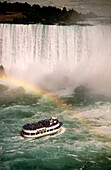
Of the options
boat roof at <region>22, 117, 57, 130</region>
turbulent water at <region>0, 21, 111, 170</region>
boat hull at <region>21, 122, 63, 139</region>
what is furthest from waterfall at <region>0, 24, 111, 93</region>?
boat hull at <region>21, 122, 63, 139</region>

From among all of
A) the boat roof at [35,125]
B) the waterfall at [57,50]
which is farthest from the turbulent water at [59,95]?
the boat roof at [35,125]

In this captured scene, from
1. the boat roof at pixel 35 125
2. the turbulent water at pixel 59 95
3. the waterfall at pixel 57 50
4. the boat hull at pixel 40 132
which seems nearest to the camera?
the turbulent water at pixel 59 95

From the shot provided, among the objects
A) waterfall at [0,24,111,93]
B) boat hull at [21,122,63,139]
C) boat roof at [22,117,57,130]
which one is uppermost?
waterfall at [0,24,111,93]

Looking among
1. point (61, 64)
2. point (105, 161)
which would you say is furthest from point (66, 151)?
Answer: point (61, 64)

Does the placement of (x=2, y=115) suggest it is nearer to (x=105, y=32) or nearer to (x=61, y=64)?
(x=61, y=64)

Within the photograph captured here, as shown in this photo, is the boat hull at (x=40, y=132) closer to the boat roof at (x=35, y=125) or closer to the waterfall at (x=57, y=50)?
the boat roof at (x=35, y=125)

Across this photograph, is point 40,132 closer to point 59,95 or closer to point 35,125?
point 35,125

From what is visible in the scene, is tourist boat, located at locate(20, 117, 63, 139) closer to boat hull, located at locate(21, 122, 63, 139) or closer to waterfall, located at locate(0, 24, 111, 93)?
boat hull, located at locate(21, 122, 63, 139)

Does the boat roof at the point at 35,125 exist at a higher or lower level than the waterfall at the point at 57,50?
lower
